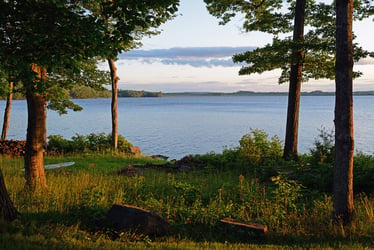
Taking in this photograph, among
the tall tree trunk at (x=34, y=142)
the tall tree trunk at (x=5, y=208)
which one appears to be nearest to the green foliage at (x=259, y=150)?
the tall tree trunk at (x=34, y=142)

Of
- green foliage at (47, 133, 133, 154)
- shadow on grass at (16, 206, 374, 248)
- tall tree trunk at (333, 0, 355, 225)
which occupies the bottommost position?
green foliage at (47, 133, 133, 154)

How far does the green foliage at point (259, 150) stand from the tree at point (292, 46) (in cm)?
85

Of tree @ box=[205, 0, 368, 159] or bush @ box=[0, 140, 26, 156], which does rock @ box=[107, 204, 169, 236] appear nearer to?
tree @ box=[205, 0, 368, 159]

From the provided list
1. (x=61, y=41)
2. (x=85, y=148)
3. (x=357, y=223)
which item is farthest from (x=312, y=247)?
(x=85, y=148)

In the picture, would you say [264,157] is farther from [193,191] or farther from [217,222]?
[217,222]

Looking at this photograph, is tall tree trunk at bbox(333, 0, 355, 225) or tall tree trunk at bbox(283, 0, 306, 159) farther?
tall tree trunk at bbox(283, 0, 306, 159)

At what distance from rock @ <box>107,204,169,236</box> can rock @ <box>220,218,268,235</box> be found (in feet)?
4.15

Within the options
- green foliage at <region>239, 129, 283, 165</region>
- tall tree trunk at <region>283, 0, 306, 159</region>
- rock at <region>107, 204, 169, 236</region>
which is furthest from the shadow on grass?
tall tree trunk at <region>283, 0, 306, 159</region>

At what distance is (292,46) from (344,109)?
291 inches

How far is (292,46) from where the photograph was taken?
13.4 meters

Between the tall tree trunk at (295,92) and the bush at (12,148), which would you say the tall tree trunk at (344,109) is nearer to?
the tall tree trunk at (295,92)

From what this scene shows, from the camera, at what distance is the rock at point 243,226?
654 cm

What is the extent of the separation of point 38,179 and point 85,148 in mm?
13080

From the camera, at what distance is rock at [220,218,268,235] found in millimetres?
6543
